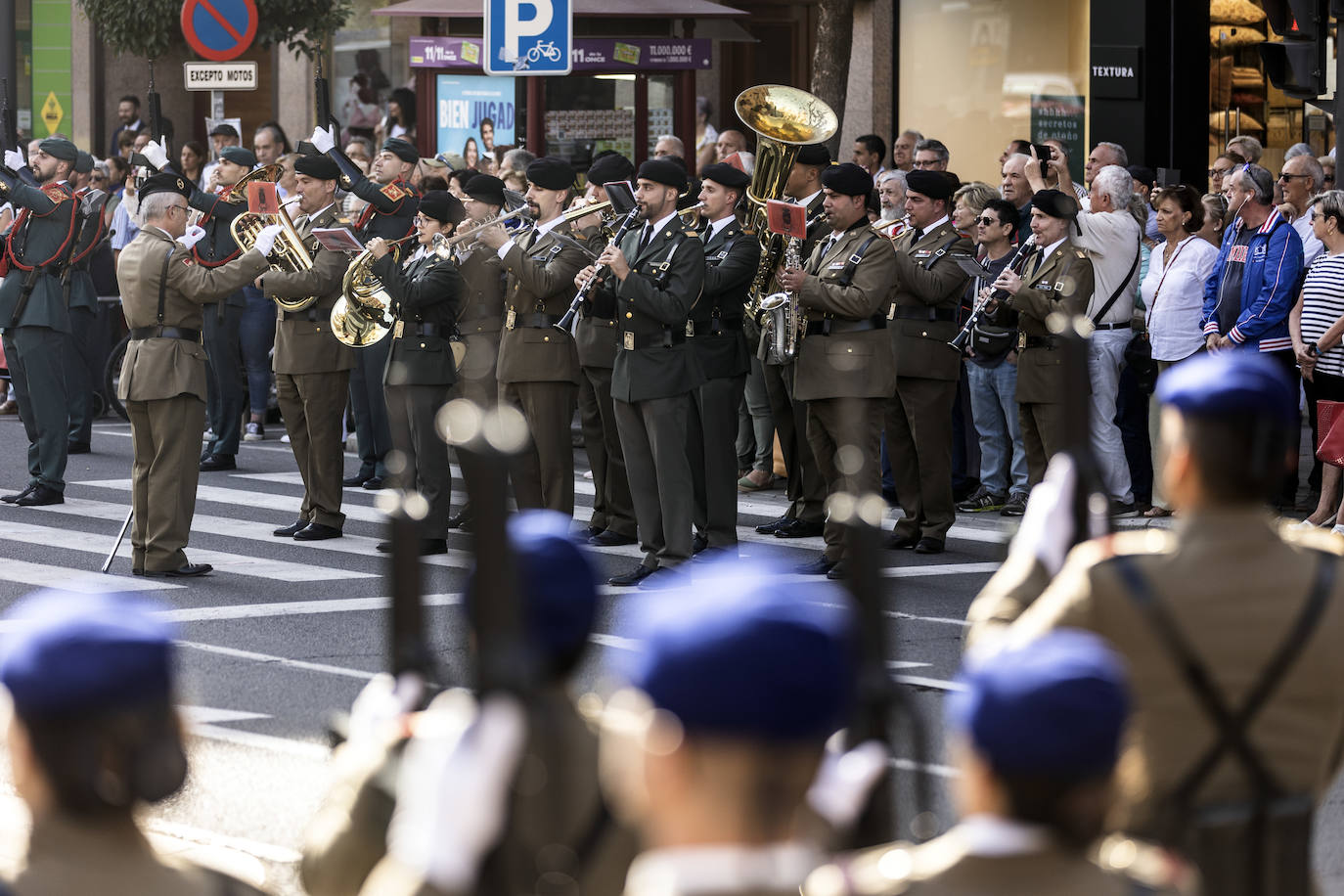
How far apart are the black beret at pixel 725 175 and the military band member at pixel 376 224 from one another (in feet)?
7.54

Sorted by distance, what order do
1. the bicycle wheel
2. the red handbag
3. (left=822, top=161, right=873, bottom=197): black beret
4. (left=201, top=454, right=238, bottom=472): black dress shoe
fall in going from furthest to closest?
the bicycle wheel < (left=201, top=454, right=238, bottom=472): black dress shoe < the red handbag < (left=822, top=161, right=873, bottom=197): black beret

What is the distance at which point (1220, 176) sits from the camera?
14922 mm

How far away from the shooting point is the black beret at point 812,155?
1155 cm

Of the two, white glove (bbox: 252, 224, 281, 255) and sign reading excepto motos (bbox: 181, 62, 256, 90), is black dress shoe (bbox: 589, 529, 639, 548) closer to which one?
white glove (bbox: 252, 224, 281, 255)

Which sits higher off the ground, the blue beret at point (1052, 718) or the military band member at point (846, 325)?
→ the military band member at point (846, 325)

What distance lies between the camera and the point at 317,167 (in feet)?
39.6

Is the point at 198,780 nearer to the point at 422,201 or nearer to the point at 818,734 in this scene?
the point at 818,734

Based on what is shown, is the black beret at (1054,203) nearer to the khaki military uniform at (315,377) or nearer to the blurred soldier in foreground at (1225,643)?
the khaki military uniform at (315,377)

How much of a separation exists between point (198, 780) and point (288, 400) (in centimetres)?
567

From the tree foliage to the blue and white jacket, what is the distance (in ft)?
48.4

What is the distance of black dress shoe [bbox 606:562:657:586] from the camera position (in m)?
10.2

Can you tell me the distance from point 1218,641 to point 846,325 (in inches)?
295

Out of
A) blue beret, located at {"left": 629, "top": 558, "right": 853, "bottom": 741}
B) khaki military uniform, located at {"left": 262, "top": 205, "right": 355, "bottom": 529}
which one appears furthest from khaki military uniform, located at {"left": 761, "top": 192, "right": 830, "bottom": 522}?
blue beret, located at {"left": 629, "top": 558, "right": 853, "bottom": 741}

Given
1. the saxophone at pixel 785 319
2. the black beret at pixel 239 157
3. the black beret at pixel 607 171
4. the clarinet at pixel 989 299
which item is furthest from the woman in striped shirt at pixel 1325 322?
the black beret at pixel 239 157
